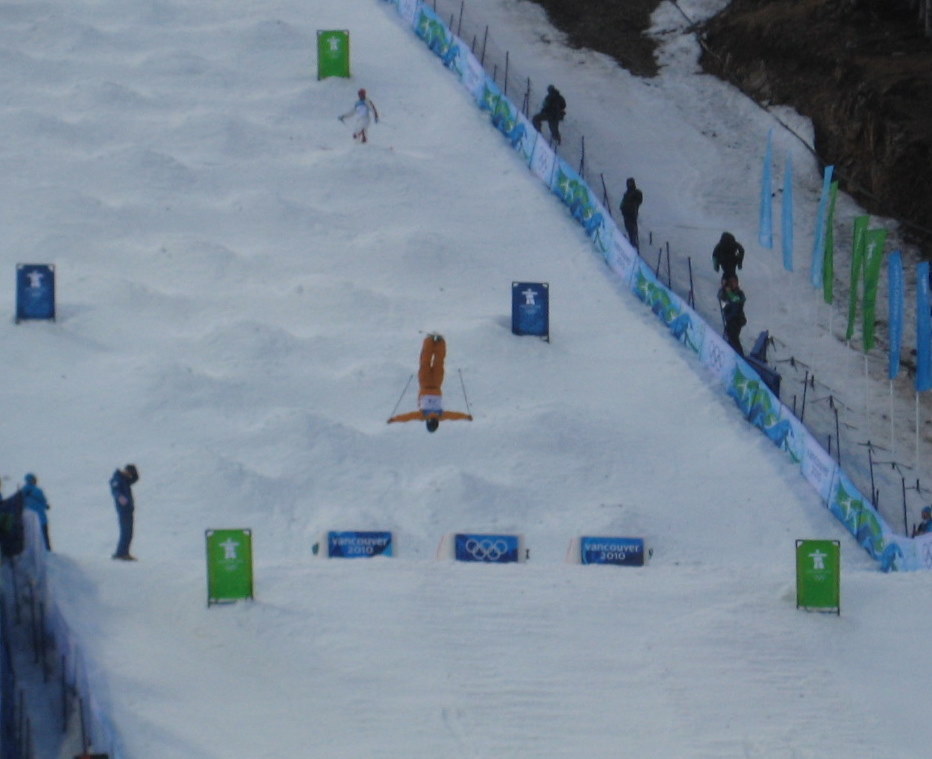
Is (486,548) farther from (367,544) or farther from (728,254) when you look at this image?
(728,254)

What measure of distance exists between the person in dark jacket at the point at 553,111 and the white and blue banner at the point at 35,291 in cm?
980

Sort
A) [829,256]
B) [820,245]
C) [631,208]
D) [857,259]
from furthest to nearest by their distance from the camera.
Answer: [631,208]
[820,245]
[829,256]
[857,259]

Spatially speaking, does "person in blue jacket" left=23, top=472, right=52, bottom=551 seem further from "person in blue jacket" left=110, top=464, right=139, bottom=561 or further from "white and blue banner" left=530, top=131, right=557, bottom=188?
"white and blue banner" left=530, top=131, right=557, bottom=188

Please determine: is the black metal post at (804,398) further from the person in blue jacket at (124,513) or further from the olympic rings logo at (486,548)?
the person in blue jacket at (124,513)

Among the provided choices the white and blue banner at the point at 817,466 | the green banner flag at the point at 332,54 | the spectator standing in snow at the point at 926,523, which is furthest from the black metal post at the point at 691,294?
the green banner flag at the point at 332,54

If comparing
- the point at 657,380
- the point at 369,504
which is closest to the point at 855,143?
the point at 657,380

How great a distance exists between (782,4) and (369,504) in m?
18.6

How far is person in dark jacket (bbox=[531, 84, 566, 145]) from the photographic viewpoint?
109 feet

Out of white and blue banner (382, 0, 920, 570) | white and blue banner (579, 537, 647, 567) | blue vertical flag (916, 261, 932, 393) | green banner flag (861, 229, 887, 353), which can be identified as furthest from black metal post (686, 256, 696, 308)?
white and blue banner (579, 537, 647, 567)

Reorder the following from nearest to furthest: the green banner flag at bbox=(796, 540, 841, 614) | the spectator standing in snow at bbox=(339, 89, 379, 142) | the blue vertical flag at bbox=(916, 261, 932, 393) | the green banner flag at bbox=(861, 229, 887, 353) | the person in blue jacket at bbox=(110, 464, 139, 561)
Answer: the green banner flag at bbox=(796, 540, 841, 614) → the person in blue jacket at bbox=(110, 464, 139, 561) → the blue vertical flag at bbox=(916, 261, 932, 393) → the green banner flag at bbox=(861, 229, 887, 353) → the spectator standing in snow at bbox=(339, 89, 379, 142)

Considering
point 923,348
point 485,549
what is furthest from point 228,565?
point 923,348

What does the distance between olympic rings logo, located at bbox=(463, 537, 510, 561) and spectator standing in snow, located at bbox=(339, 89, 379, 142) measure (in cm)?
1313

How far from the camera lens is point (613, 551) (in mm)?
21750

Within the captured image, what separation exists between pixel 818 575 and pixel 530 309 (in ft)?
28.0
